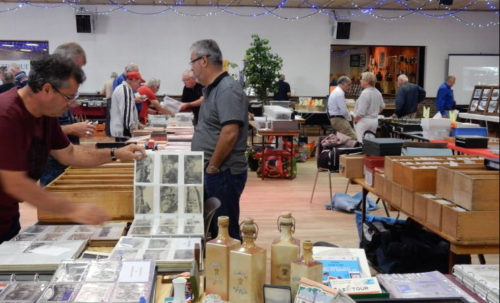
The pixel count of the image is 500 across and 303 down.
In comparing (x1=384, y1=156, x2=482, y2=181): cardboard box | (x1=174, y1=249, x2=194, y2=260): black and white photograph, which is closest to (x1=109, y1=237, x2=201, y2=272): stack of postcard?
(x1=174, y1=249, x2=194, y2=260): black and white photograph

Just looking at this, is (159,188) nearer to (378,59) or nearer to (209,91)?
(209,91)

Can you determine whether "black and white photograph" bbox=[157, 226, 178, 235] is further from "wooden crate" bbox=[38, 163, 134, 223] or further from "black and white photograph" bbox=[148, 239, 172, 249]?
"wooden crate" bbox=[38, 163, 134, 223]

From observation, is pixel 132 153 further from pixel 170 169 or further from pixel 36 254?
pixel 36 254

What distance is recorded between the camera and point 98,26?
1434 cm

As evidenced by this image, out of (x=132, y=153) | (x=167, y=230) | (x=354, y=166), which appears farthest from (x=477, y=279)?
(x=354, y=166)

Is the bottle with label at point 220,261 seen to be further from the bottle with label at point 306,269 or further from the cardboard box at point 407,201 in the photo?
the cardboard box at point 407,201

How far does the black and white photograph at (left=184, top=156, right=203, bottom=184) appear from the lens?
2.67 metres

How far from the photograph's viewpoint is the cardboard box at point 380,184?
139 inches

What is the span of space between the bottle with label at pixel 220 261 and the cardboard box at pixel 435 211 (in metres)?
1.40

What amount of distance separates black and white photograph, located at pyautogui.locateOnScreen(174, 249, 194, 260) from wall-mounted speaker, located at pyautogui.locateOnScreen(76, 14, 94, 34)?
13187 mm

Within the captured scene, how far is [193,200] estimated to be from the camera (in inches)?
105

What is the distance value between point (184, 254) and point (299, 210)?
446 centimetres

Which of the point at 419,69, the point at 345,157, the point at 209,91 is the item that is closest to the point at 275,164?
the point at 345,157

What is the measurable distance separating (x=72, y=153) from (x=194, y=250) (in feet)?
3.26
